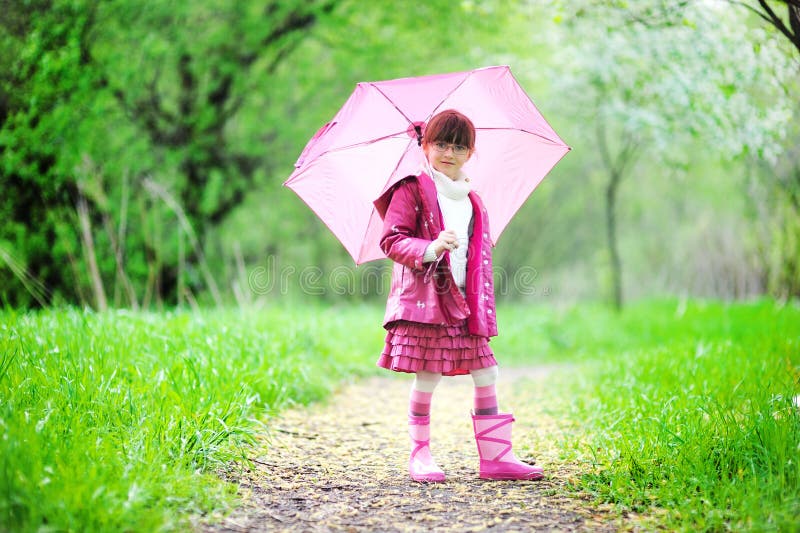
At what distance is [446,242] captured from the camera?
271cm

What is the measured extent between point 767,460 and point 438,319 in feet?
4.62

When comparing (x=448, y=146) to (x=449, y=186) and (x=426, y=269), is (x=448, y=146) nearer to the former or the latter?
(x=449, y=186)

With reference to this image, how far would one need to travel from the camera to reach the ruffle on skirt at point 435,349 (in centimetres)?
290

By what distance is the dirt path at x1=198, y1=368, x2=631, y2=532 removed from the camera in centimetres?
241

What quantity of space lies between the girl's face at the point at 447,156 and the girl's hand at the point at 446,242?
0.45 m

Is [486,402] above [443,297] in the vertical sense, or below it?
below

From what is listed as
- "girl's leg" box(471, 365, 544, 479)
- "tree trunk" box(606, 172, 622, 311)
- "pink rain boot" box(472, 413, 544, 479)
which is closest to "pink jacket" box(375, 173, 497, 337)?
"girl's leg" box(471, 365, 544, 479)

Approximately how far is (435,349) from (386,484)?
66cm

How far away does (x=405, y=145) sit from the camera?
3.23 m

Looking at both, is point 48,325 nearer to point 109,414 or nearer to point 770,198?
point 109,414

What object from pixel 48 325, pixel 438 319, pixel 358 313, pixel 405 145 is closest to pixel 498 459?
pixel 438 319

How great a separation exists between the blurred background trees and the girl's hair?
1.46 m

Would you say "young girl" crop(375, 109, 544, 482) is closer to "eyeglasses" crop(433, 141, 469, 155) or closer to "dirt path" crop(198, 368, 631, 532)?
"eyeglasses" crop(433, 141, 469, 155)

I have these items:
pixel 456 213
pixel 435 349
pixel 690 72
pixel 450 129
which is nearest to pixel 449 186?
pixel 456 213
